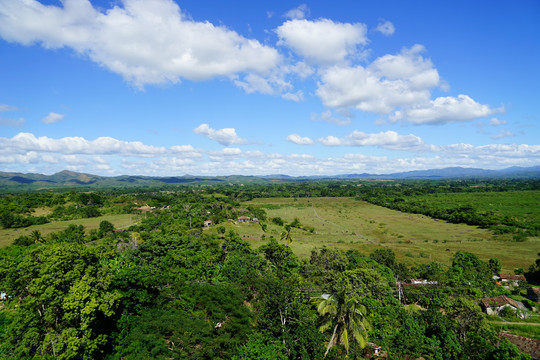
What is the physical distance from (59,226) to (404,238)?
102m

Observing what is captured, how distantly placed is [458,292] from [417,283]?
5308 mm

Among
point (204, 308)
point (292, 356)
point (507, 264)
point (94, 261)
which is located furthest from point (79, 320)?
point (507, 264)

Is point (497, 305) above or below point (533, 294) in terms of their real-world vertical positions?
above

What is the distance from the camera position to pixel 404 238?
263 feet

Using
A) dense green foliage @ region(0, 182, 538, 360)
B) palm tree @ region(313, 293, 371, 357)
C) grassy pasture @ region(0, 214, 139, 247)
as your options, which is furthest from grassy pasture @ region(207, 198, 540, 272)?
palm tree @ region(313, 293, 371, 357)

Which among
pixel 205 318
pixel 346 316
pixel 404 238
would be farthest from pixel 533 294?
pixel 205 318

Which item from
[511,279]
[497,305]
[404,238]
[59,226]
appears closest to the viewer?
[497,305]

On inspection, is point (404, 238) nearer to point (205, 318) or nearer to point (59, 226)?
point (205, 318)

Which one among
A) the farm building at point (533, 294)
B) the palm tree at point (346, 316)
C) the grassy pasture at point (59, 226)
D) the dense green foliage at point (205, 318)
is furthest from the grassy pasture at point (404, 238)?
the palm tree at point (346, 316)

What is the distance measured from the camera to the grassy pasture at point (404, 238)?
60.7m

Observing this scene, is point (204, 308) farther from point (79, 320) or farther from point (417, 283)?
point (417, 283)

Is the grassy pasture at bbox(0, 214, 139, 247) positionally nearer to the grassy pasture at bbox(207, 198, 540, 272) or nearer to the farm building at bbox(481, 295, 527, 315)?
the grassy pasture at bbox(207, 198, 540, 272)

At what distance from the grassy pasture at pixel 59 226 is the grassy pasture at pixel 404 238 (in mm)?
36256

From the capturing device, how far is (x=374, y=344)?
77.8ft
